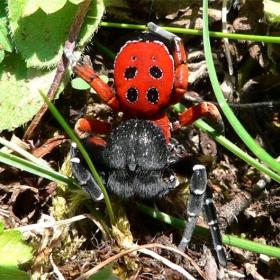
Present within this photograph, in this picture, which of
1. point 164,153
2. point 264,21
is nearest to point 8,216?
point 164,153

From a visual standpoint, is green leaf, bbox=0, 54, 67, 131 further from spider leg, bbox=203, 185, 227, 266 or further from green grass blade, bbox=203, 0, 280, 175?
spider leg, bbox=203, 185, 227, 266

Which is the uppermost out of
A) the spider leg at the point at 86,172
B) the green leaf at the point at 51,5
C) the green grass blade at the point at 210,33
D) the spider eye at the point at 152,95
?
the green leaf at the point at 51,5

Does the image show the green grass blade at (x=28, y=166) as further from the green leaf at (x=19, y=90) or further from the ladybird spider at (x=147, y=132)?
the green leaf at (x=19, y=90)

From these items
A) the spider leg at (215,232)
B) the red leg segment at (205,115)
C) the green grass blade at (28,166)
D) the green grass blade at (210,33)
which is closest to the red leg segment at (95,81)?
the green grass blade at (210,33)

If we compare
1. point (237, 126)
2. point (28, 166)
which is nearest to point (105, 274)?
point (28, 166)

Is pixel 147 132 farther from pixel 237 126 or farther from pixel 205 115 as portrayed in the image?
pixel 237 126

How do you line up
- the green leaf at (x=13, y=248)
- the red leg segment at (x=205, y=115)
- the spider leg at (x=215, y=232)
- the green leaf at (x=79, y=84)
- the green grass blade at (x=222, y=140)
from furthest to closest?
the green leaf at (x=79, y=84)
the red leg segment at (x=205, y=115)
the spider leg at (x=215, y=232)
the green grass blade at (x=222, y=140)
the green leaf at (x=13, y=248)

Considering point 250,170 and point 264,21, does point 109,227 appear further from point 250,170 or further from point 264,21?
point 264,21

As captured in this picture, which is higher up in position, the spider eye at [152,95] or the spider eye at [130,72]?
the spider eye at [130,72]

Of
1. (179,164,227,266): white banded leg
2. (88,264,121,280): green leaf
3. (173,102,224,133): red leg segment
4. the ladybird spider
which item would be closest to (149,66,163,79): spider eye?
the ladybird spider
